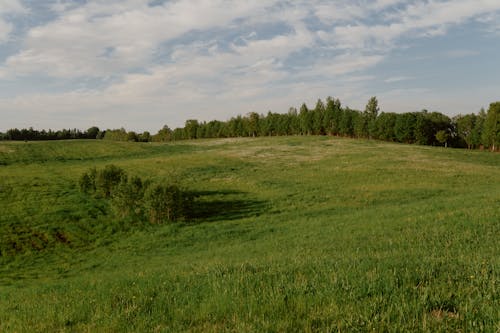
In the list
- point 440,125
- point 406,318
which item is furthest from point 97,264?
point 440,125

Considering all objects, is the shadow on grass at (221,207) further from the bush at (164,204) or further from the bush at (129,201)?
the bush at (129,201)

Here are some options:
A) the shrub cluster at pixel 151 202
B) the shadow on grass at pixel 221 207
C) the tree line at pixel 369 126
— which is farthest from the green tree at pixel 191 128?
the shrub cluster at pixel 151 202

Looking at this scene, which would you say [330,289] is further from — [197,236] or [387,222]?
[197,236]

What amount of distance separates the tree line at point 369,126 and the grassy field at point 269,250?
40272 millimetres

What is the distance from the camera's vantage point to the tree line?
113m

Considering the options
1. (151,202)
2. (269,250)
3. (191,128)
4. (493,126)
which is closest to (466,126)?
(493,126)

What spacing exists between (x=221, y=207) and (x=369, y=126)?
94869 mm

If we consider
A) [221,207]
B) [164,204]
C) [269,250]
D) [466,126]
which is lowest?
[221,207]

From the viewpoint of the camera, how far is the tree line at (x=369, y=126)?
11300 cm

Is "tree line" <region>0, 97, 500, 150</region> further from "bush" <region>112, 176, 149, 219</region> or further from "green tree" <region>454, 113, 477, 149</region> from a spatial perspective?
"bush" <region>112, 176, 149, 219</region>

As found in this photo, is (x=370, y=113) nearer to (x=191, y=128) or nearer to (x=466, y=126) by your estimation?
(x=466, y=126)

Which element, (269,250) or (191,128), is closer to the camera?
(269,250)

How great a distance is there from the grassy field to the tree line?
4027 centimetres

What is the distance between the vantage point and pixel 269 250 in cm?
1867
